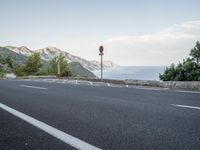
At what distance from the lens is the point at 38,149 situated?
3.00 m

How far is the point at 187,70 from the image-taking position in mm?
24391

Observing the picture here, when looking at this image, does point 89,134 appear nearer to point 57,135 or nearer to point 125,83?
point 57,135

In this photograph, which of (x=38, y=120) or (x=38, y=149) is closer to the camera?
(x=38, y=149)

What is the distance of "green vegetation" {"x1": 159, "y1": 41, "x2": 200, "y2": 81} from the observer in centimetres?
2389

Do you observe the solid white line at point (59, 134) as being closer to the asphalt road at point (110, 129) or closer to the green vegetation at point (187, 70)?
the asphalt road at point (110, 129)

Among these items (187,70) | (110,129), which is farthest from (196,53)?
(110,129)

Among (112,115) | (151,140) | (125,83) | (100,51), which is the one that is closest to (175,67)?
(100,51)

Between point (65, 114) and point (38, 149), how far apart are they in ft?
7.62

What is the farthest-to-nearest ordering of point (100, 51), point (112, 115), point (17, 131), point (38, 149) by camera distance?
1. point (100, 51)
2. point (112, 115)
3. point (17, 131)
4. point (38, 149)

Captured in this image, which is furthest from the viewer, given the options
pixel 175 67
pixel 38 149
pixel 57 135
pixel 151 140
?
pixel 175 67

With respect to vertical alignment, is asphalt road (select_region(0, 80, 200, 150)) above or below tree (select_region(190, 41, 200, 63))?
below

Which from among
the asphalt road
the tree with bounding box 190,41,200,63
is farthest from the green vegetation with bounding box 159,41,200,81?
the asphalt road

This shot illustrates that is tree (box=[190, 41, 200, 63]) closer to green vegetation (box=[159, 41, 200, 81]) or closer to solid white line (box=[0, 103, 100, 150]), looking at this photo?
green vegetation (box=[159, 41, 200, 81])

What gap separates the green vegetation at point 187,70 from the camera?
78.4ft
